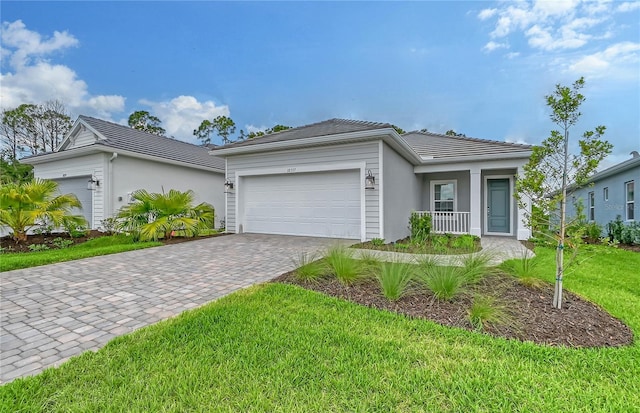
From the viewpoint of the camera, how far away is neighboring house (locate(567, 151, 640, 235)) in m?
10.2

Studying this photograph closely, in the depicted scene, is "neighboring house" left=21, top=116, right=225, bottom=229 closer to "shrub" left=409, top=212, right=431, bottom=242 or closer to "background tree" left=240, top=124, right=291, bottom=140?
"shrub" left=409, top=212, right=431, bottom=242

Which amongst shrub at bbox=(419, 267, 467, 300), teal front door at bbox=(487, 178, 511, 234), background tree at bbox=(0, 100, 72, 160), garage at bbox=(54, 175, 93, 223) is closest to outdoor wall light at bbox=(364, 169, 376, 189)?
shrub at bbox=(419, 267, 467, 300)

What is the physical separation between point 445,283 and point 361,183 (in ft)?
17.0

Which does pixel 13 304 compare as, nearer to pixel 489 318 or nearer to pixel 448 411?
pixel 448 411

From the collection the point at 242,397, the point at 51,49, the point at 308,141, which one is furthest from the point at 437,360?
the point at 51,49

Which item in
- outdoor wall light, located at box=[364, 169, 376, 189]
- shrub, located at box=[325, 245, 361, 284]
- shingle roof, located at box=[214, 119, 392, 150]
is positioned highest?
shingle roof, located at box=[214, 119, 392, 150]

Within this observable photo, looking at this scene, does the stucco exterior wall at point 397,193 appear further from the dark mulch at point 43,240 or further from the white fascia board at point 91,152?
the white fascia board at point 91,152

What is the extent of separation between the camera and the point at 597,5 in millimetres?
7730

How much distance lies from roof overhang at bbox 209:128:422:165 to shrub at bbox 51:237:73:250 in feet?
16.2

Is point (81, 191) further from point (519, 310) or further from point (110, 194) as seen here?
point (519, 310)

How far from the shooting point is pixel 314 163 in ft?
30.4

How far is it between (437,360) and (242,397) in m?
1.49

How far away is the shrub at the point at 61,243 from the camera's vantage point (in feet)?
26.6

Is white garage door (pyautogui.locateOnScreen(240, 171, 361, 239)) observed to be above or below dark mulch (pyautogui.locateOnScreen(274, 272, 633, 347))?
above
